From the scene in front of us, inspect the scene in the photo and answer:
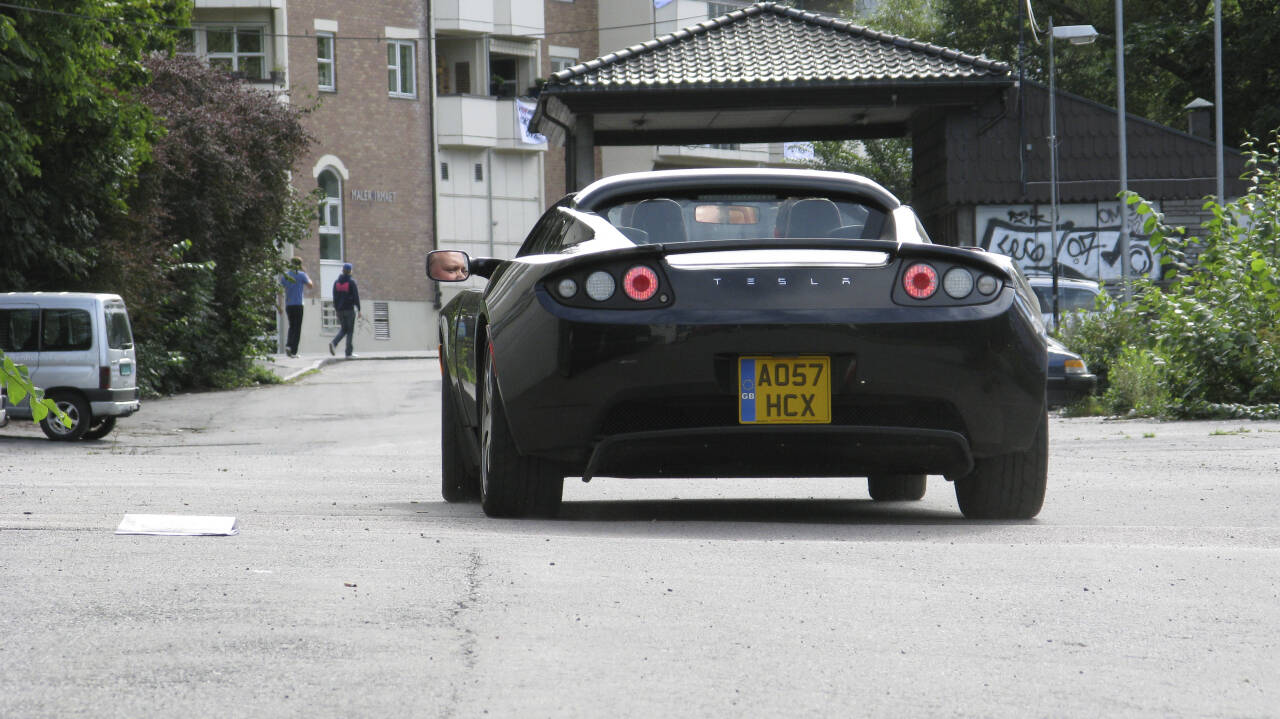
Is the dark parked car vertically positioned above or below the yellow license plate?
below

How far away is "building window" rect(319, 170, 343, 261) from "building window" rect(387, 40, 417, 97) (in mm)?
2986

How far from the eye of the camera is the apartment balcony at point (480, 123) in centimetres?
5469

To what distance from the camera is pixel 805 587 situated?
5.18 metres

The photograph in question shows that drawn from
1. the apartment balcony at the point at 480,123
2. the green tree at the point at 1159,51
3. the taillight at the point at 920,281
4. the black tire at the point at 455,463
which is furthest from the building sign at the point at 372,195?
the taillight at the point at 920,281

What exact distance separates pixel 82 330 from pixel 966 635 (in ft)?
54.5

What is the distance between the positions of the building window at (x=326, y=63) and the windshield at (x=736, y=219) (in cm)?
4529

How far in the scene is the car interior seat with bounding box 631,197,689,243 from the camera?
7164 millimetres

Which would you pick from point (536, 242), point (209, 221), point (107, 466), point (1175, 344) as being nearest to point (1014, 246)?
point (209, 221)

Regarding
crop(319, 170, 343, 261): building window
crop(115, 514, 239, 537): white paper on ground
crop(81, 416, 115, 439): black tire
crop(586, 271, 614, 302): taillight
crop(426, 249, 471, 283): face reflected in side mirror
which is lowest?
crop(81, 416, 115, 439): black tire

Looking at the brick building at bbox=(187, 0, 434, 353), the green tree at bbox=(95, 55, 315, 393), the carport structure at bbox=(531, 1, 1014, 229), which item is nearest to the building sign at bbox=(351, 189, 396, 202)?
the brick building at bbox=(187, 0, 434, 353)

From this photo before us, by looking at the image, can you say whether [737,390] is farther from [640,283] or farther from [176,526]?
[176,526]

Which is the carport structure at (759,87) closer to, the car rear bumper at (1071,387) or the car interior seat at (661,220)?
the car rear bumper at (1071,387)

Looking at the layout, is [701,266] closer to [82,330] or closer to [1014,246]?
[82,330]

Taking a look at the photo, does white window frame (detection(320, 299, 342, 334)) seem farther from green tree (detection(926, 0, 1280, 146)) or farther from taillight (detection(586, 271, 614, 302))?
taillight (detection(586, 271, 614, 302))
